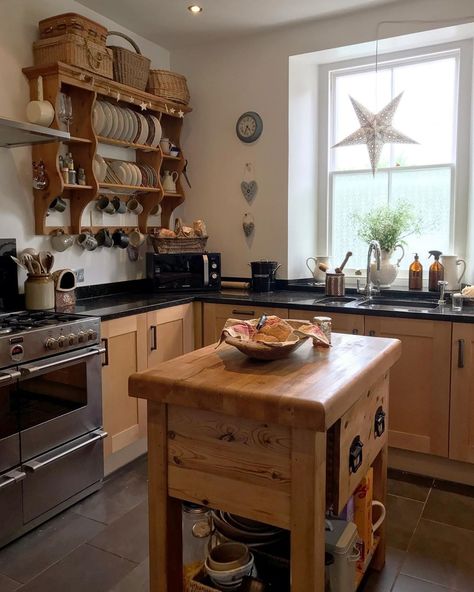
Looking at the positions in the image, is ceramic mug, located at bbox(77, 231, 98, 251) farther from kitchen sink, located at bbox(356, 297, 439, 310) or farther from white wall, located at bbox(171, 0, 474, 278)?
kitchen sink, located at bbox(356, 297, 439, 310)

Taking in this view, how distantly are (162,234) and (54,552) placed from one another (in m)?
2.05

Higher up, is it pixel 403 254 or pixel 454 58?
pixel 454 58

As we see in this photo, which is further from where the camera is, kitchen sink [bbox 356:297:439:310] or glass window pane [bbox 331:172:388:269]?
glass window pane [bbox 331:172:388:269]

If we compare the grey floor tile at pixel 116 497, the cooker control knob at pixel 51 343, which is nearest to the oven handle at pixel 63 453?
the grey floor tile at pixel 116 497

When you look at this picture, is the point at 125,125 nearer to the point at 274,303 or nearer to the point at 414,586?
the point at 274,303

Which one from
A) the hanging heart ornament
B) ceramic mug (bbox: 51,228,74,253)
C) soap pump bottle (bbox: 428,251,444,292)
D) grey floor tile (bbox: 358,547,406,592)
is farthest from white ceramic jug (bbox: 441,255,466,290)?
ceramic mug (bbox: 51,228,74,253)

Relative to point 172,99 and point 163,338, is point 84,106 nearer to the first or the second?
point 172,99

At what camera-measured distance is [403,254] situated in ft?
11.8

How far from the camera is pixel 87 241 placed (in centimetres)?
328

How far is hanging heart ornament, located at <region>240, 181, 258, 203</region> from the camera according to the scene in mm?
3851

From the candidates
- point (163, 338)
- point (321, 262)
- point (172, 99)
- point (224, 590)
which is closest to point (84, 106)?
point (172, 99)

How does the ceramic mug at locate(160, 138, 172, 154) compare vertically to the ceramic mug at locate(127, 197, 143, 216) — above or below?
above

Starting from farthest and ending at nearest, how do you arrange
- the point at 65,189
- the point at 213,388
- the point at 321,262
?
the point at 321,262, the point at 65,189, the point at 213,388

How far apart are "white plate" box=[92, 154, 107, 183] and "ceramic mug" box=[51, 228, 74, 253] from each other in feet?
1.29
